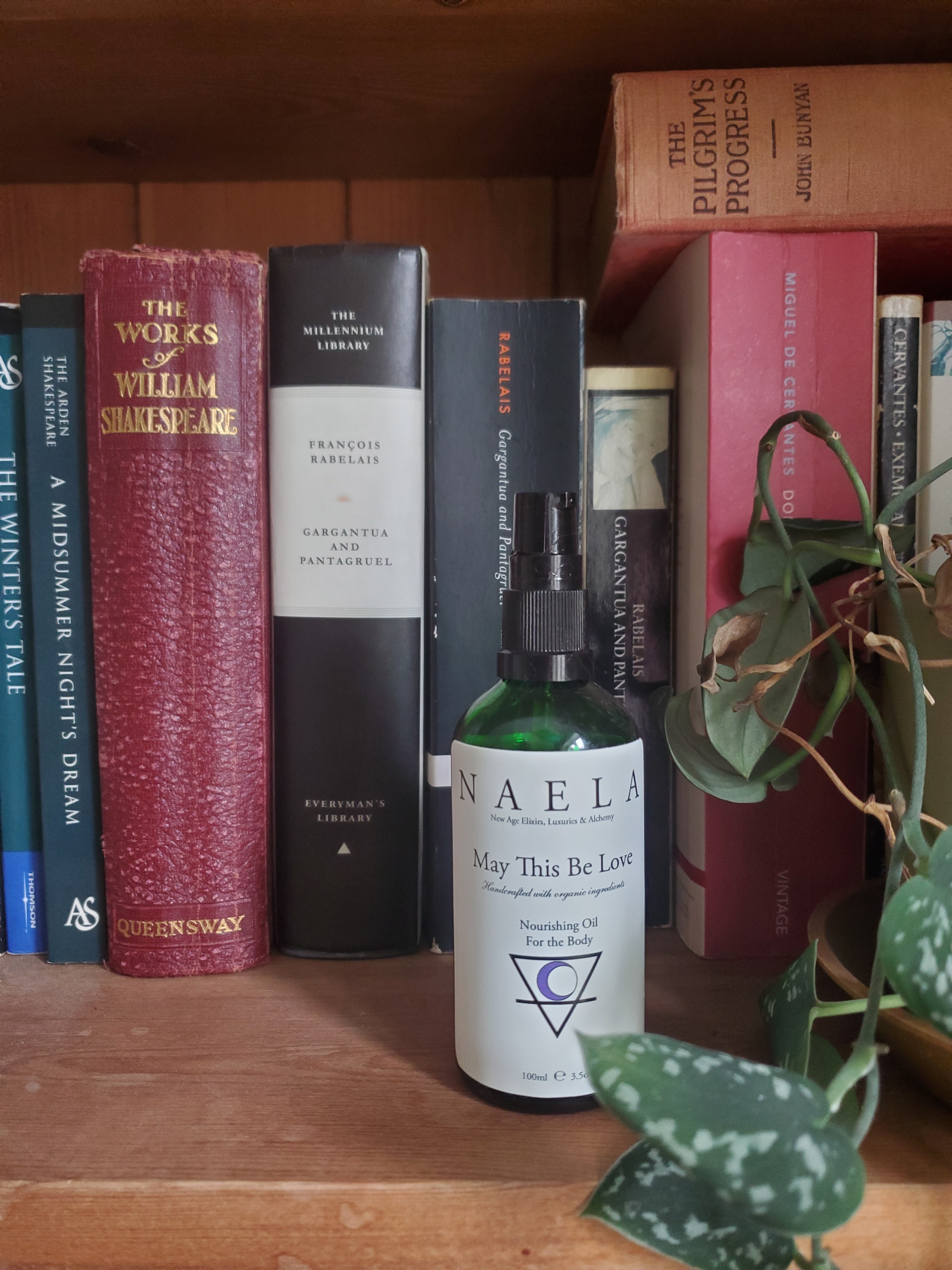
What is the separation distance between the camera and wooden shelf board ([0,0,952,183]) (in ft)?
1.54

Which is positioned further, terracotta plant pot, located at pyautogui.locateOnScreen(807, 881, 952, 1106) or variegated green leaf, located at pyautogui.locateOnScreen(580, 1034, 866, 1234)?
terracotta plant pot, located at pyautogui.locateOnScreen(807, 881, 952, 1106)

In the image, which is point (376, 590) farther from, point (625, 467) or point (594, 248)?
point (594, 248)

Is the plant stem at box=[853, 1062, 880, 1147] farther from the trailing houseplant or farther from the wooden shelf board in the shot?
the wooden shelf board

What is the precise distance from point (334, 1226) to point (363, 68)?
56 centimetres

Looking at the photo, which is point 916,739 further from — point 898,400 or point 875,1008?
point 898,400

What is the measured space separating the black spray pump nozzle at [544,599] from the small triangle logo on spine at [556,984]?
0.11 meters

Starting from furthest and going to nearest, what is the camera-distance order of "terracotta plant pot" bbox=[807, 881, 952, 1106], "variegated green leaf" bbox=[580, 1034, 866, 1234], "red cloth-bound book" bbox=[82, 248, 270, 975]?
"red cloth-bound book" bbox=[82, 248, 270, 975] → "terracotta plant pot" bbox=[807, 881, 952, 1106] → "variegated green leaf" bbox=[580, 1034, 866, 1234]

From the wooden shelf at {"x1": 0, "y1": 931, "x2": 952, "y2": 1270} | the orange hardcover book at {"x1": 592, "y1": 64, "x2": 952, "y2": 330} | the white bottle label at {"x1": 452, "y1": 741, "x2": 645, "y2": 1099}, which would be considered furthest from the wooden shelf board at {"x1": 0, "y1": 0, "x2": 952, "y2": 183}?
the wooden shelf at {"x1": 0, "y1": 931, "x2": 952, "y2": 1270}

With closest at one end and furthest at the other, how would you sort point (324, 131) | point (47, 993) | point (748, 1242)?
point (748, 1242)
point (47, 993)
point (324, 131)

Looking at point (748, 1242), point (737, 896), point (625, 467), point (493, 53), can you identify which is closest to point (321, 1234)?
point (748, 1242)

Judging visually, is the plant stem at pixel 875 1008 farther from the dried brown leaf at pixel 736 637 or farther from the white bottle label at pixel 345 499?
the white bottle label at pixel 345 499

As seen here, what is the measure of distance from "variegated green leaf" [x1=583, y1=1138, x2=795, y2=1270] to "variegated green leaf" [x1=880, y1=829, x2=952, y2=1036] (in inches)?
3.1

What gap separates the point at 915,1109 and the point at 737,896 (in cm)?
14

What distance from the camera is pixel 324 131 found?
0.60 meters
